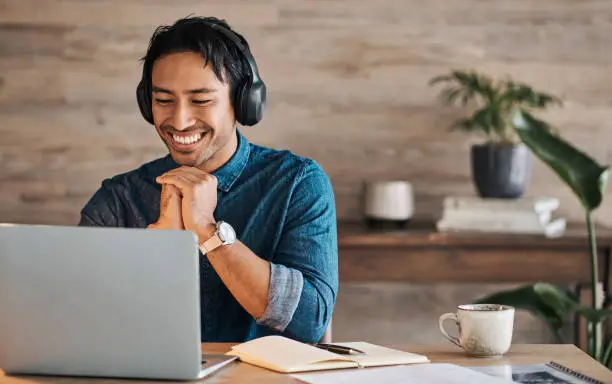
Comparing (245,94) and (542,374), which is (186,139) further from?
(542,374)

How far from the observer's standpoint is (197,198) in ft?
5.71

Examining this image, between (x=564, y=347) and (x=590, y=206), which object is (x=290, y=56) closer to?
(x=590, y=206)

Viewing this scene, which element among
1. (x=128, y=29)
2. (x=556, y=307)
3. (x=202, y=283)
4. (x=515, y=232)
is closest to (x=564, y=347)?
(x=202, y=283)

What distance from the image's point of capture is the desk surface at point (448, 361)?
1.33 metres

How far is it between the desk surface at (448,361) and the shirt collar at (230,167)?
1.49 feet

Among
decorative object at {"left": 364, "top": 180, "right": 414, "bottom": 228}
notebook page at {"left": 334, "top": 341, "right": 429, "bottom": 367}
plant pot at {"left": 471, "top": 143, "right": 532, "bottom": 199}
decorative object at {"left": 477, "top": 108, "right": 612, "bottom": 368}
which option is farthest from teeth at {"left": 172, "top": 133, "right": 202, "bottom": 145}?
plant pot at {"left": 471, "top": 143, "right": 532, "bottom": 199}

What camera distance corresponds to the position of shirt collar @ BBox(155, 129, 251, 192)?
194cm

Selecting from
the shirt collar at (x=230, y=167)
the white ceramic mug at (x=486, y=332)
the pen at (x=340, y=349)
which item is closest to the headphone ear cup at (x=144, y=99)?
the shirt collar at (x=230, y=167)

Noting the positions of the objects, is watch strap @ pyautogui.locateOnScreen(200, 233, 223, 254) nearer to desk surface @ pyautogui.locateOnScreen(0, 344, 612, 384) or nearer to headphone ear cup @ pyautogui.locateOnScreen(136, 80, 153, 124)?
desk surface @ pyautogui.locateOnScreen(0, 344, 612, 384)

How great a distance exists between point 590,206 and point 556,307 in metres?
0.30

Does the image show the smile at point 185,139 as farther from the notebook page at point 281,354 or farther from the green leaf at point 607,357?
the green leaf at point 607,357

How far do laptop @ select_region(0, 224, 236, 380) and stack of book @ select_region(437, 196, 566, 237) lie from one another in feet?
5.66

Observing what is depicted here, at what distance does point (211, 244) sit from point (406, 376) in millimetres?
498

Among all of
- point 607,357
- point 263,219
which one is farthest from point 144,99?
point 607,357
